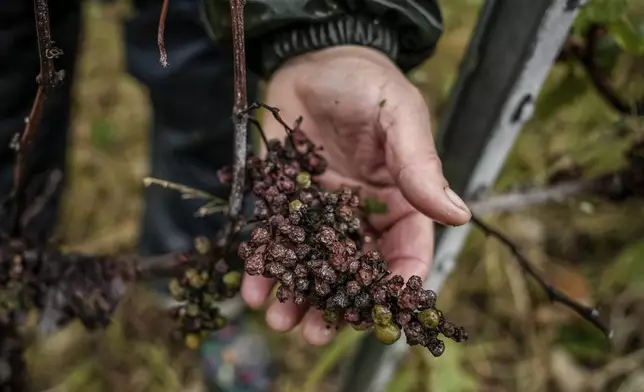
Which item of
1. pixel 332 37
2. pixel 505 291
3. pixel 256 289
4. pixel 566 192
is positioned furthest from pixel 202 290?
pixel 505 291

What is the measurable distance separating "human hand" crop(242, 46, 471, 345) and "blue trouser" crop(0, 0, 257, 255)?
415mm

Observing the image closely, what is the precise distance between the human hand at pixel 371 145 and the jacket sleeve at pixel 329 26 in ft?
0.07

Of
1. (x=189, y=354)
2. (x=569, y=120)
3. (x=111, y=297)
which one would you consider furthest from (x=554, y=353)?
(x=111, y=297)

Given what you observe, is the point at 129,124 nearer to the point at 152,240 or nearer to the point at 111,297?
the point at 152,240

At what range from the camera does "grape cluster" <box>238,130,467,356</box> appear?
605 mm

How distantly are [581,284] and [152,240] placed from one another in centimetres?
94

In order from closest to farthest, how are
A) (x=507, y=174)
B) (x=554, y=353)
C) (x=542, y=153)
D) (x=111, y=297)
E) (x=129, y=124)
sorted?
(x=111, y=297), (x=507, y=174), (x=554, y=353), (x=542, y=153), (x=129, y=124)

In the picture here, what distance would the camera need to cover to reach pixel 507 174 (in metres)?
1.46

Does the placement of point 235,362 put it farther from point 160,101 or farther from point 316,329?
point 316,329

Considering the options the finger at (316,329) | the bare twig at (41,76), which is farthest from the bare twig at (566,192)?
the bare twig at (41,76)

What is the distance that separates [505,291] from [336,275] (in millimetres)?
1135

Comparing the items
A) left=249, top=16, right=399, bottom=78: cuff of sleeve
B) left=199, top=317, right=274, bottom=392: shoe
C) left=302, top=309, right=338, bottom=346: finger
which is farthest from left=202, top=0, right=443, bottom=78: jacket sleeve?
left=199, top=317, right=274, bottom=392: shoe

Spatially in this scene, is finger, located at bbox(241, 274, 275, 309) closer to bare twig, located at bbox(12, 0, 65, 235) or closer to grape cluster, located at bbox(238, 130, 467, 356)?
grape cluster, located at bbox(238, 130, 467, 356)

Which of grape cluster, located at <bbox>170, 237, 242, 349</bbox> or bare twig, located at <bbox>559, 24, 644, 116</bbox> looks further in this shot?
bare twig, located at <bbox>559, 24, 644, 116</bbox>
